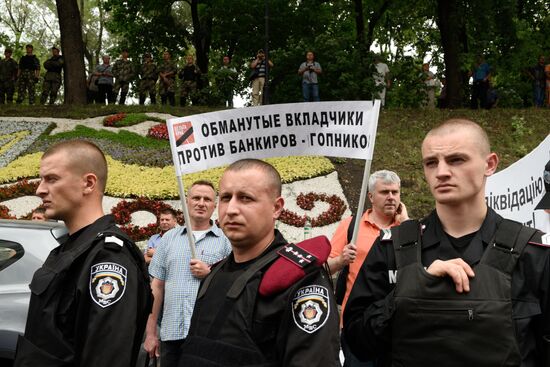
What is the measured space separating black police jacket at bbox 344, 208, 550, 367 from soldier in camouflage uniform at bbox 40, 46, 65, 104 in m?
21.4

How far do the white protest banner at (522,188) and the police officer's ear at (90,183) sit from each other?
364 cm

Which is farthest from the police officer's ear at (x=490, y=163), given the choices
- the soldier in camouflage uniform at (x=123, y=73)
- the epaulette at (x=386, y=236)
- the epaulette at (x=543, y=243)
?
the soldier in camouflage uniform at (x=123, y=73)

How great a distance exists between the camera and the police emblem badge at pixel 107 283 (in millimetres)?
2926

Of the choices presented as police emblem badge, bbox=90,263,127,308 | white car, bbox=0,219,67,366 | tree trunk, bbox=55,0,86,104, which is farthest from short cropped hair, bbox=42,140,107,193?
tree trunk, bbox=55,0,86,104

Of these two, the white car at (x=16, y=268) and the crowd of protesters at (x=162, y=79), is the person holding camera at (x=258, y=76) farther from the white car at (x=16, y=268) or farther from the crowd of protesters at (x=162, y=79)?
the white car at (x=16, y=268)

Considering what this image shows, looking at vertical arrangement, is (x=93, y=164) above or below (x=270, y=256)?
above

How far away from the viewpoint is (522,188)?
6.07 metres

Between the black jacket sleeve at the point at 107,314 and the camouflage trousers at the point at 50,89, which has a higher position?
the camouflage trousers at the point at 50,89

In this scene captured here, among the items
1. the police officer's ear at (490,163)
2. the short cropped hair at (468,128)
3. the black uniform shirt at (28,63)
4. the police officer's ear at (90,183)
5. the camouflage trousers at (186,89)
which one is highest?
the black uniform shirt at (28,63)

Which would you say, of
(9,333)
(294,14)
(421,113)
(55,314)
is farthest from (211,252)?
(294,14)

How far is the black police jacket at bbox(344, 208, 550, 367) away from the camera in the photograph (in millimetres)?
2586

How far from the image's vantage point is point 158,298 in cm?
557

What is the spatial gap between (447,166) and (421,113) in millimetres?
18826

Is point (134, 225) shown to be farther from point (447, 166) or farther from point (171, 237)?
point (447, 166)
